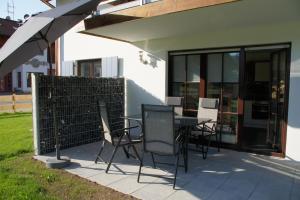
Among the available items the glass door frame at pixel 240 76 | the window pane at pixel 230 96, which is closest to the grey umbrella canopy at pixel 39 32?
the glass door frame at pixel 240 76

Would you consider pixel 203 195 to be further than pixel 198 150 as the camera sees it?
No

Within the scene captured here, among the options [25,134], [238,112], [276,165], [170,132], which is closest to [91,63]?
[25,134]

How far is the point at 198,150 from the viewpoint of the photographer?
216 inches

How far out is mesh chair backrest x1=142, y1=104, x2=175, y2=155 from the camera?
3.70 m

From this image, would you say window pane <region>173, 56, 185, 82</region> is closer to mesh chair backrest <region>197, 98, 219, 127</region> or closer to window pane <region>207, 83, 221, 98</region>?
window pane <region>207, 83, 221, 98</region>

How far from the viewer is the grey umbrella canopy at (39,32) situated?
366 centimetres

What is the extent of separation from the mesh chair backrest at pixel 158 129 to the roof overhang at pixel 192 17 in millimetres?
1526

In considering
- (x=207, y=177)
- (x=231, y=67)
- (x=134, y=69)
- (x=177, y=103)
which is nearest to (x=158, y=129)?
(x=207, y=177)

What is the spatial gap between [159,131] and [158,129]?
0.03 metres

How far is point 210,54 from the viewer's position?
5852 mm

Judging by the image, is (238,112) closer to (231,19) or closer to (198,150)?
(198,150)

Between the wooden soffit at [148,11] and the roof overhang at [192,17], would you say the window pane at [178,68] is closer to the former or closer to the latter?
the roof overhang at [192,17]

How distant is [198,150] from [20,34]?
379 centimetres

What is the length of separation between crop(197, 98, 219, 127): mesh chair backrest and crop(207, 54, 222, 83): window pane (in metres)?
0.65
